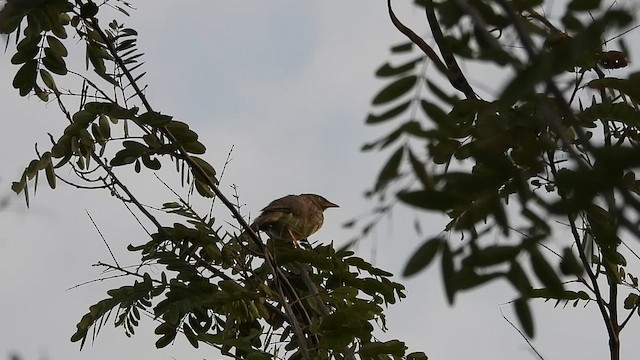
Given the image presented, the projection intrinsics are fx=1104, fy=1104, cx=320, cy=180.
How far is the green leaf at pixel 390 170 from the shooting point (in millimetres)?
1607

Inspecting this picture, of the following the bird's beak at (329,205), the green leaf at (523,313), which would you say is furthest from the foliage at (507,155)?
the bird's beak at (329,205)

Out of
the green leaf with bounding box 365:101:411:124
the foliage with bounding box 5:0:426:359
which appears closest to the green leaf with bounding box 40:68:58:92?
the foliage with bounding box 5:0:426:359

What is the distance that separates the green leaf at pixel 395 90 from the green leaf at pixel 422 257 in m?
0.32

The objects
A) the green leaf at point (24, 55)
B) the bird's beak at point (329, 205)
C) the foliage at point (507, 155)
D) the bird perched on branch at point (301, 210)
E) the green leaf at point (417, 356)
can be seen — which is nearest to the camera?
the foliage at point (507, 155)

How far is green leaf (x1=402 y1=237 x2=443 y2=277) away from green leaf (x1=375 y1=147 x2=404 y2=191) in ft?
0.56

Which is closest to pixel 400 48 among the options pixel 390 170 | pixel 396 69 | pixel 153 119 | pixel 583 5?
pixel 396 69

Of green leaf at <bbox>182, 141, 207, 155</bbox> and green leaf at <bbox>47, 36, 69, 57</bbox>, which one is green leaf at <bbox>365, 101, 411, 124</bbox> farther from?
green leaf at <bbox>47, 36, 69, 57</bbox>

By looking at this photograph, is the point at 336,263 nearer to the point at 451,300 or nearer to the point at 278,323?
the point at 278,323

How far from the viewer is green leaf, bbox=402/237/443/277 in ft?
4.67

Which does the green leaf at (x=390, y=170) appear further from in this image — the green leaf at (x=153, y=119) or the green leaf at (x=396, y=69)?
the green leaf at (x=153, y=119)

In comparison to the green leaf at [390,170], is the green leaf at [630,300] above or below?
above

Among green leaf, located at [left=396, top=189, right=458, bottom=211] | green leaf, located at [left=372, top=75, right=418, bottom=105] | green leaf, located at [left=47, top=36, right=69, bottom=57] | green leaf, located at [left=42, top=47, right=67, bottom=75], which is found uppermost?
green leaf, located at [left=47, top=36, right=69, bottom=57]

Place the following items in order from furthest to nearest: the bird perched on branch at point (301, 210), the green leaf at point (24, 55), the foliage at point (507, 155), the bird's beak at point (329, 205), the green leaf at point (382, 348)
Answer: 1. the bird's beak at point (329, 205)
2. the bird perched on branch at point (301, 210)
3. the green leaf at point (24, 55)
4. the green leaf at point (382, 348)
5. the foliage at point (507, 155)

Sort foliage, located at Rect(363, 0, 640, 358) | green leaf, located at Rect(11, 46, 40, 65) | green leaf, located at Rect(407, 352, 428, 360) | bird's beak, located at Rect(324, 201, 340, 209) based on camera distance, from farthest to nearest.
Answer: bird's beak, located at Rect(324, 201, 340, 209) < green leaf, located at Rect(11, 46, 40, 65) < green leaf, located at Rect(407, 352, 428, 360) < foliage, located at Rect(363, 0, 640, 358)
